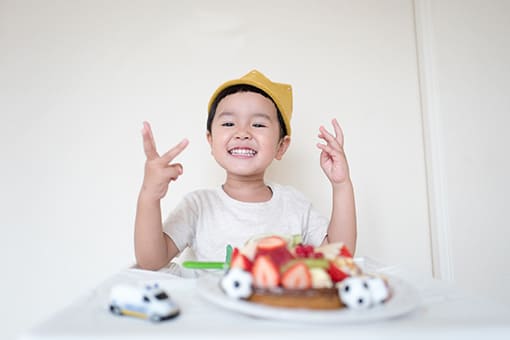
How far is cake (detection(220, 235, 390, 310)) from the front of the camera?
0.39 metres

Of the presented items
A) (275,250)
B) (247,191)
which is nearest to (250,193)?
(247,191)

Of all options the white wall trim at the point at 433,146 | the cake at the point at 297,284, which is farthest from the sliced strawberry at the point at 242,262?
the white wall trim at the point at 433,146

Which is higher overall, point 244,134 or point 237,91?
point 237,91

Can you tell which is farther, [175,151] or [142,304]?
[175,151]

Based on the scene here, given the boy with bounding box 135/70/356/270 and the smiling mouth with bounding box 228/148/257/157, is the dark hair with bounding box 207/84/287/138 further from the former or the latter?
the smiling mouth with bounding box 228/148/257/157

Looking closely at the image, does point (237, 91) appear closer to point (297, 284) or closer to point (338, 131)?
point (338, 131)

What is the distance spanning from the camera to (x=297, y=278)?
41 cm

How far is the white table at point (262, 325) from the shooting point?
35 centimetres

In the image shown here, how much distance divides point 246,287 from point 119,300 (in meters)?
0.14

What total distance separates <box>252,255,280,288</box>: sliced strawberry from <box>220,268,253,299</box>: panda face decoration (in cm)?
1

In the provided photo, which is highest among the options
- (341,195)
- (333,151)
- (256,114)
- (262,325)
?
(256,114)

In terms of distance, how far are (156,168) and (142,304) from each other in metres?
0.35

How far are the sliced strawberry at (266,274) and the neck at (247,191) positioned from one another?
57 centimetres

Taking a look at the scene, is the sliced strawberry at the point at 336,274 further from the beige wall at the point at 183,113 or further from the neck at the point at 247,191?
the beige wall at the point at 183,113
